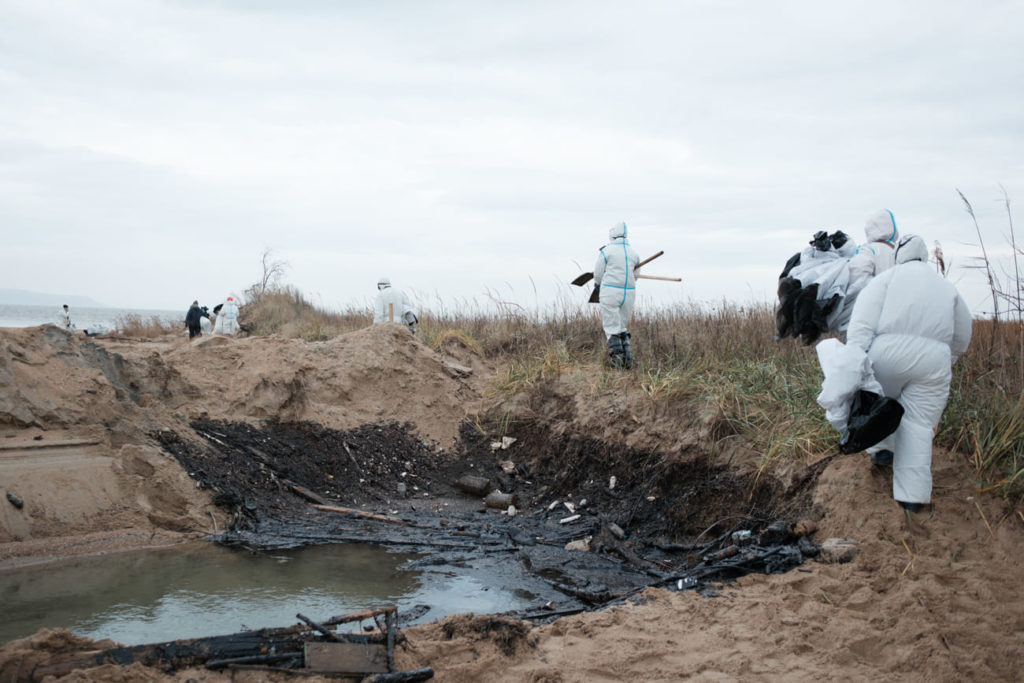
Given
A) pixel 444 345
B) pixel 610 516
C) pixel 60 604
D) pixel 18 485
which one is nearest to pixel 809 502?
pixel 610 516

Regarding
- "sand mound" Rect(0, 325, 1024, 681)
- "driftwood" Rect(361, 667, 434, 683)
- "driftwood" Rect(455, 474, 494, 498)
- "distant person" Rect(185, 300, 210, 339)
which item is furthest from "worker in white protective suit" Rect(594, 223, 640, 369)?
"distant person" Rect(185, 300, 210, 339)

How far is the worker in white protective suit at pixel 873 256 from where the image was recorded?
15.5 feet

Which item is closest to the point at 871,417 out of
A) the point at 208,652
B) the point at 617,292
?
the point at 208,652

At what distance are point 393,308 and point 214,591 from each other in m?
7.56

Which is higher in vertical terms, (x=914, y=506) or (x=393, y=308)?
(x=393, y=308)

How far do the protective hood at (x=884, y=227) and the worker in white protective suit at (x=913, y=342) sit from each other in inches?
21.3

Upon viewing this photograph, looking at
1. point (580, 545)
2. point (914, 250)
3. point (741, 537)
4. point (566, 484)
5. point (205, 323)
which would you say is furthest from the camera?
point (205, 323)

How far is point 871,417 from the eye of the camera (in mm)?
4004

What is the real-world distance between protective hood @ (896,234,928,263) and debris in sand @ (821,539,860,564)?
1751 mm

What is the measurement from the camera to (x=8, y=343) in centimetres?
644

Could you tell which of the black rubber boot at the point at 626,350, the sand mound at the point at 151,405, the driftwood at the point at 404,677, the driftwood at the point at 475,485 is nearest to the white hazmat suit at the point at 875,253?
the driftwood at the point at 404,677

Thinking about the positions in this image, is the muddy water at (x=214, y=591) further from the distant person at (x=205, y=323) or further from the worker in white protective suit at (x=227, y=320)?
the distant person at (x=205, y=323)

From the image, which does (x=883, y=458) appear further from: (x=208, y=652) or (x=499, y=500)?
(x=208, y=652)

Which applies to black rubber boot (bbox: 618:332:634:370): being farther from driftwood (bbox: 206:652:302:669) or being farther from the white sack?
driftwood (bbox: 206:652:302:669)
